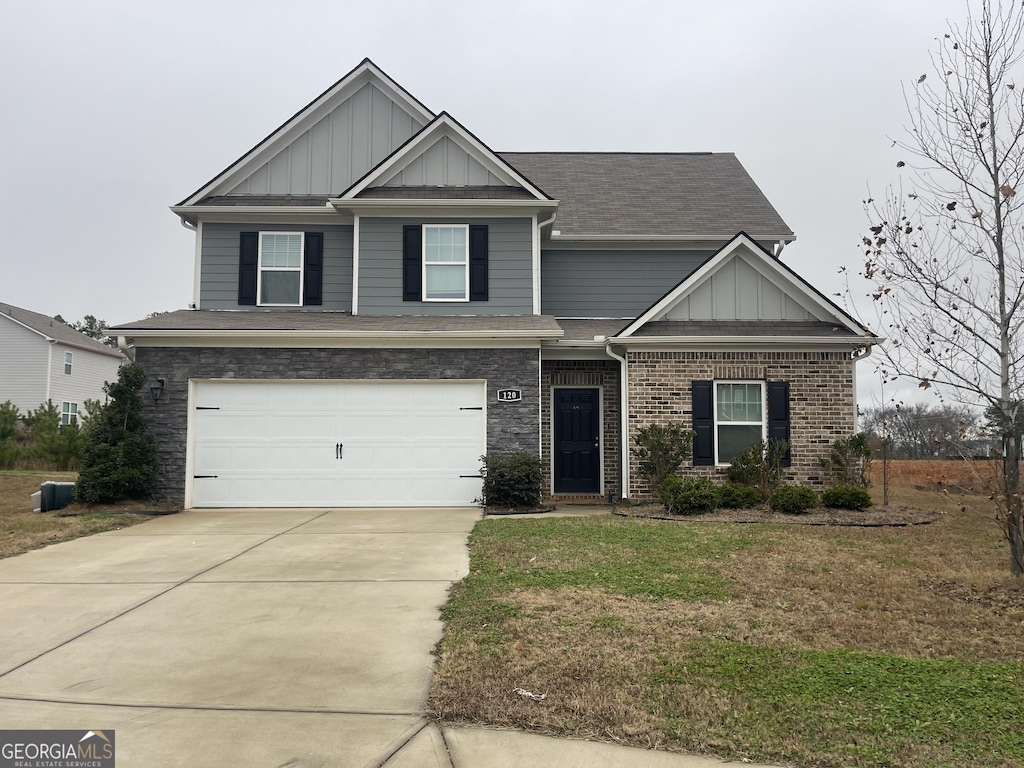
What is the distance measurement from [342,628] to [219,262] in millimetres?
10855

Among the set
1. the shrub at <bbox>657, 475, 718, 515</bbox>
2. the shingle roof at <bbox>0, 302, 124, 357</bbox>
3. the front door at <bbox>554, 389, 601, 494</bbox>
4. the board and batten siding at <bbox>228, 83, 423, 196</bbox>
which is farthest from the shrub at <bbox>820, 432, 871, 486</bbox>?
the shingle roof at <bbox>0, 302, 124, 357</bbox>

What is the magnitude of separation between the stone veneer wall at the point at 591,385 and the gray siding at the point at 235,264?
431 cm

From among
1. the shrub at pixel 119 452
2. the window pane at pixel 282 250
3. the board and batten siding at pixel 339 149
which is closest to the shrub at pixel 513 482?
the shrub at pixel 119 452

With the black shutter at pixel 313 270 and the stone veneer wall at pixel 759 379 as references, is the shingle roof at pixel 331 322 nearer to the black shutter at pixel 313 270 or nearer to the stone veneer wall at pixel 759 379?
the black shutter at pixel 313 270

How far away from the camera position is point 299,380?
12.1 metres

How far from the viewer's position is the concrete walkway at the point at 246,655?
3330 mm

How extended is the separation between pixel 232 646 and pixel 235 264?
10.8 metres

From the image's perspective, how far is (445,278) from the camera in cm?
1333

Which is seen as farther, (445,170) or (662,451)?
(445,170)

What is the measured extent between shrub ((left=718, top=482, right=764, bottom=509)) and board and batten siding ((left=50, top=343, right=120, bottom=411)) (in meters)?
28.1

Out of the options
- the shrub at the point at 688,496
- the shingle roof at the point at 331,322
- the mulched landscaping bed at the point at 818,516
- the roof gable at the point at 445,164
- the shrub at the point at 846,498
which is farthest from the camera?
the roof gable at the point at 445,164

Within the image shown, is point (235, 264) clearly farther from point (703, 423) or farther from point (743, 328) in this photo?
point (743, 328)

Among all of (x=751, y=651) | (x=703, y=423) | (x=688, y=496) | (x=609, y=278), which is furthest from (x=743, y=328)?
(x=751, y=651)

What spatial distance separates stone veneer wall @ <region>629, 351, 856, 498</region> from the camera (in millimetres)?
12133
